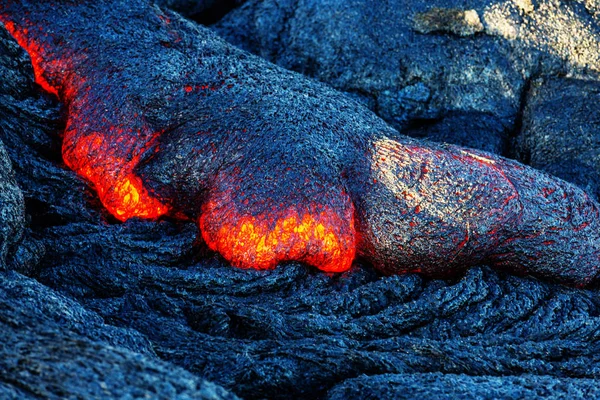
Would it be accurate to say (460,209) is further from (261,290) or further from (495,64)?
(495,64)

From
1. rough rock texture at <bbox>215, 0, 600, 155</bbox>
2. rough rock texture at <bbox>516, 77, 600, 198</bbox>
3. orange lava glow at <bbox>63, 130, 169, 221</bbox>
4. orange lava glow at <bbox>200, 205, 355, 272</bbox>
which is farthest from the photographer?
rough rock texture at <bbox>215, 0, 600, 155</bbox>

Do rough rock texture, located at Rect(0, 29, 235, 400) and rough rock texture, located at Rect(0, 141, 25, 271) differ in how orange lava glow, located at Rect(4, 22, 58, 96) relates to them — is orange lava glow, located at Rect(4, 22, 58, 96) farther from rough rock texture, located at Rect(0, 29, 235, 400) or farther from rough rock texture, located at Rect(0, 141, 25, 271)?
rough rock texture, located at Rect(0, 141, 25, 271)

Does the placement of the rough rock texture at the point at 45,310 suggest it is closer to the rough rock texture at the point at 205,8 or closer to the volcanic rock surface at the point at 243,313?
the volcanic rock surface at the point at 243,313

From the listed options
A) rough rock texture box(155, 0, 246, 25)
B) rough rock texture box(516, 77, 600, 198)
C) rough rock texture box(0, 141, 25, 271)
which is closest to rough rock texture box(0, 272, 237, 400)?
rough rock texture box(0, 141, 25, 271)

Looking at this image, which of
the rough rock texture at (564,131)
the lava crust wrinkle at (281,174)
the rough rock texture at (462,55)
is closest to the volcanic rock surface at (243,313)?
the lava crust wrinkle at (281,174)

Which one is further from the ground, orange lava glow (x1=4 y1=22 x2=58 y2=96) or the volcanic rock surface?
orange lava glow (x1=4 y1=22 x2=58 y2=96)
